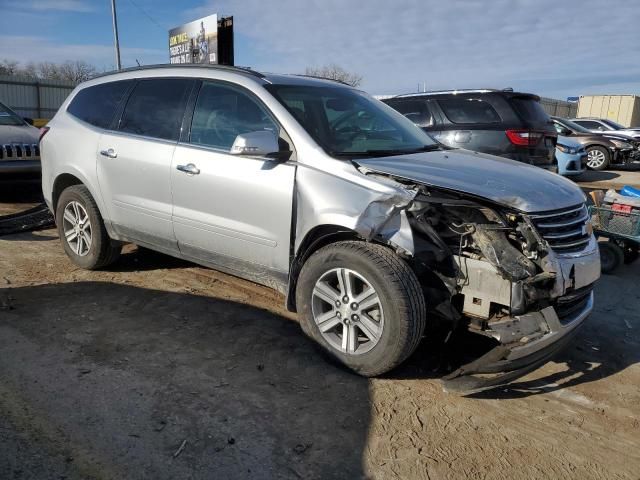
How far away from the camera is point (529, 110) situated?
793 cm

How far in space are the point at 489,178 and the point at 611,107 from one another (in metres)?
35.4

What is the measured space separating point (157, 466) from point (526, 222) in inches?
91.2

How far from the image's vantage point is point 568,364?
12.3ft

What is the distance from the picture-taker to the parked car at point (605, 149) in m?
16.6

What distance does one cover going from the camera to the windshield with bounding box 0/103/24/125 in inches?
353

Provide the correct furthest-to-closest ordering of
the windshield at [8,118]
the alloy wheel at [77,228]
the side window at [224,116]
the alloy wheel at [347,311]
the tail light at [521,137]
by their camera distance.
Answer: the windshield at [8,118] < the tail light at [521,137] < the alloy wheel at [77,228] < the side window at [224,116] < the alloy wheel at [347,311]

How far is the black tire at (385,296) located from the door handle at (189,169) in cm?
121

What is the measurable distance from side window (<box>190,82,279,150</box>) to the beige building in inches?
1349

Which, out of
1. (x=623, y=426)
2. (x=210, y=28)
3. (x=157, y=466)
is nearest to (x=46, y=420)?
(x=157, y=466)

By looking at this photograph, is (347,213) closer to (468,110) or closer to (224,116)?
(224,116)

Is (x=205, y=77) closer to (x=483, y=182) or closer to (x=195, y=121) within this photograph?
(x=195, y=121)

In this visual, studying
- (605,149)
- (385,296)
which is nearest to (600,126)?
(605,149)

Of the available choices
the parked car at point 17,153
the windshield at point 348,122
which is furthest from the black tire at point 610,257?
the parked car at point 17,153

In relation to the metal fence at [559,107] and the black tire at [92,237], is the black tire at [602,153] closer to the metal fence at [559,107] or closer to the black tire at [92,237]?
the black tire at [92,237]
